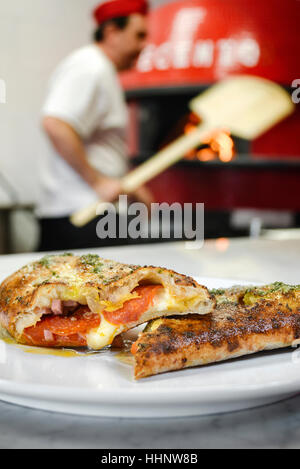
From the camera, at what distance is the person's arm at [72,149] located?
8.80ft

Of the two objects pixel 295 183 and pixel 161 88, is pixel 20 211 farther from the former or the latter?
pixel 295 183

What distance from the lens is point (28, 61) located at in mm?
4402

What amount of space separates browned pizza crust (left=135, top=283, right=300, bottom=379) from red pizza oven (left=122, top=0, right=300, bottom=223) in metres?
3.29

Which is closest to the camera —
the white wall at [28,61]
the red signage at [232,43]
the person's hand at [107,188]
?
the person's hand at [107,188]

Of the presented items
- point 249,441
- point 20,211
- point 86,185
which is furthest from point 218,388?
point 20,211

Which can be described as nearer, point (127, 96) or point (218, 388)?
point (218, 388)

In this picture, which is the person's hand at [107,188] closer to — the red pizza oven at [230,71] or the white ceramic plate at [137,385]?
the red pizza oven at [230,71]

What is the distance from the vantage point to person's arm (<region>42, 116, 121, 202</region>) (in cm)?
268

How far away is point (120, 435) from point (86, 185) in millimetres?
2464

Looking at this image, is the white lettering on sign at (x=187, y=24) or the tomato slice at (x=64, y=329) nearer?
the tomato slice at (x=64, y=329)

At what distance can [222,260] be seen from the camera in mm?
1476

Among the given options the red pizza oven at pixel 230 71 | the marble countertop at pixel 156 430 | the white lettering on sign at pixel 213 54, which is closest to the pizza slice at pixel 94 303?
the marble countertop at pixel 156 430

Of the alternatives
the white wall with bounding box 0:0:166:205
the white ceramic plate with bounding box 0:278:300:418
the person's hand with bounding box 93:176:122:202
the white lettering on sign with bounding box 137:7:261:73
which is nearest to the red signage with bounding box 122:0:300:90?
the white lettering on sign with bounding box 137:7:261:73
